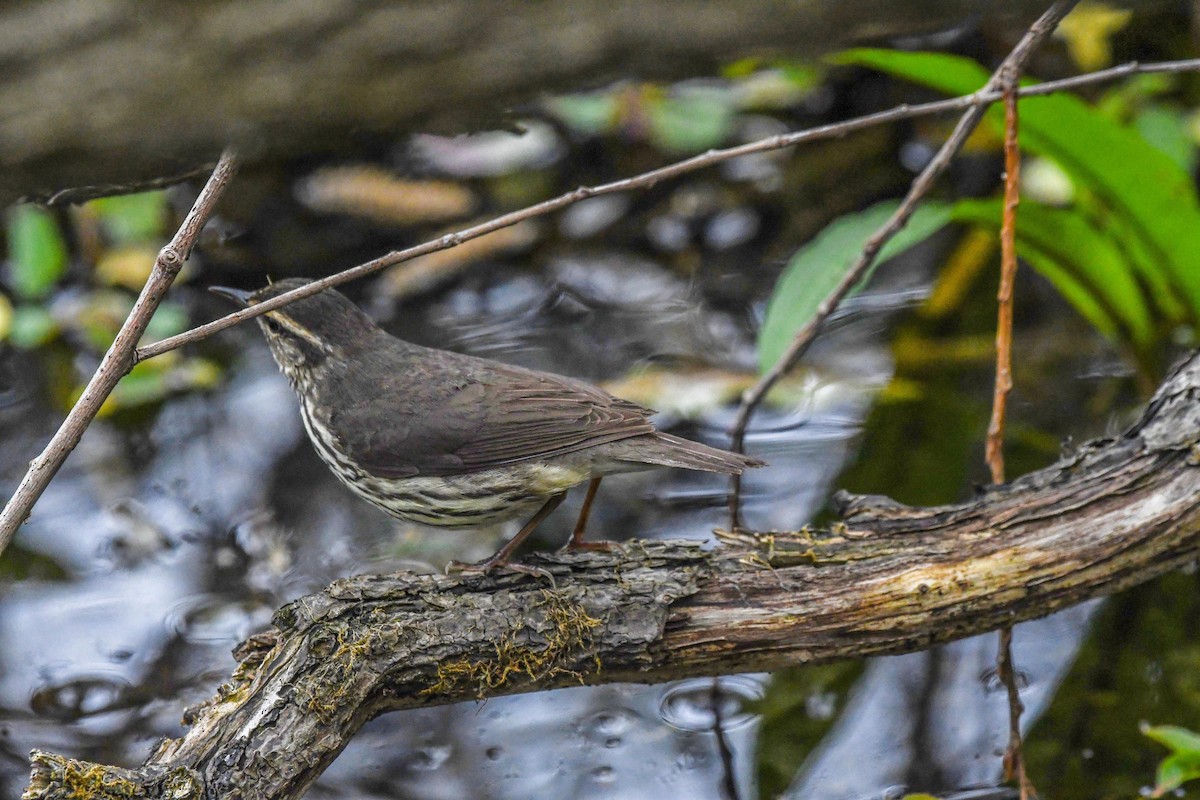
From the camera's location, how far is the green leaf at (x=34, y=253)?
6.76 m

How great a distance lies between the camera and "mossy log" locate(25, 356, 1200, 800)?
132 inches

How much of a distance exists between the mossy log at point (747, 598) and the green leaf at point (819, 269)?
131 centimetres

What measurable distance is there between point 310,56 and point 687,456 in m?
2.37

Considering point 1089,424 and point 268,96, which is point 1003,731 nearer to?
point 1089,424

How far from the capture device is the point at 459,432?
394cm

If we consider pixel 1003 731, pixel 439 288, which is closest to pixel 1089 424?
pixel 1003 731

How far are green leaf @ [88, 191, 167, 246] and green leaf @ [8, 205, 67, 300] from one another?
0.36 m

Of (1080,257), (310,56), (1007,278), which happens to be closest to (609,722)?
(1007,278)

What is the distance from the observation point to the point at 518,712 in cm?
493

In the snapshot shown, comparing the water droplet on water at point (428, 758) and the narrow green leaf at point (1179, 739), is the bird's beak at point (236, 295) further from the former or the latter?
the narrow green leaf at point (1179, 739)

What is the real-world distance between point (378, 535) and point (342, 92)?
4465 mm

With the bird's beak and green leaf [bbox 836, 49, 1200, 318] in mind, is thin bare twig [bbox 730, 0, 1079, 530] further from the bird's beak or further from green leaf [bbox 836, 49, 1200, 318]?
the bird's beak

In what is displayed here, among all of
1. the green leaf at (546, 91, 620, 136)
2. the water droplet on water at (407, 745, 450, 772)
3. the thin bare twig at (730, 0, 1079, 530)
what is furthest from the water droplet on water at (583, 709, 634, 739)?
the green leaf at (546, 91, 620, 136)

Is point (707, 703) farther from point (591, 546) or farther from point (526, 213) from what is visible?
point (526, 213)
